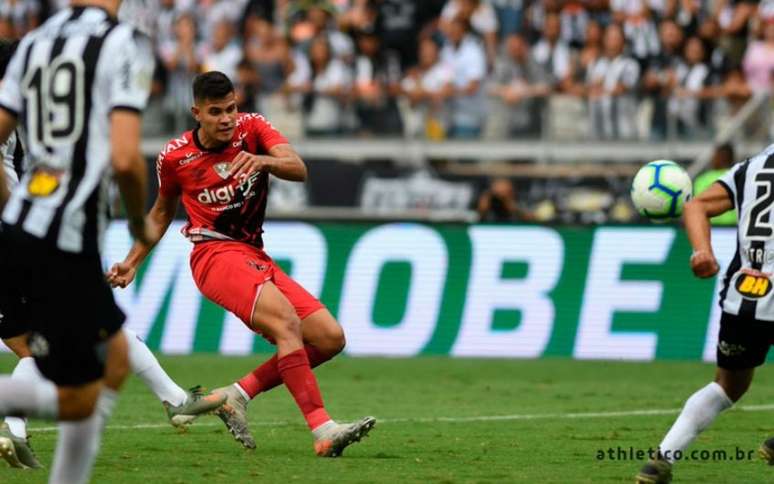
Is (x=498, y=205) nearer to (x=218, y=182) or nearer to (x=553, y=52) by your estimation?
(x=553, y=52)

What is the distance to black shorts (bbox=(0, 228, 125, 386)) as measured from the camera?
644 centimetres

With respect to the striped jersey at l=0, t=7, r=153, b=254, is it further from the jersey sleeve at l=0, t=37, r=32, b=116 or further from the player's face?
the player's face

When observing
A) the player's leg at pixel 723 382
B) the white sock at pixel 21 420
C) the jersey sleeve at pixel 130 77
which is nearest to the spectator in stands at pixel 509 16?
the white sock at pixel 21 420

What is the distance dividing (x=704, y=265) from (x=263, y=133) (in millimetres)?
3430

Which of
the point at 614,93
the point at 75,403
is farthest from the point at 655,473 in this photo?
the point at 614,93

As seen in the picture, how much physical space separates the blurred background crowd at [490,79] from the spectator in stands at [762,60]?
0.02 m

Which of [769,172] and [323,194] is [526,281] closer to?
[323,194]

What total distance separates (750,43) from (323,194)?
636cm

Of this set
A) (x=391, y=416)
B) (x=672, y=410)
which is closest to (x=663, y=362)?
(x=672, y=410)

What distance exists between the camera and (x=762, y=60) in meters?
21.2

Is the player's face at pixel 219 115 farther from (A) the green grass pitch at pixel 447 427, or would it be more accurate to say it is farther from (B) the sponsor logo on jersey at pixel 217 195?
(A) the green grass pitch at pixel 447 427

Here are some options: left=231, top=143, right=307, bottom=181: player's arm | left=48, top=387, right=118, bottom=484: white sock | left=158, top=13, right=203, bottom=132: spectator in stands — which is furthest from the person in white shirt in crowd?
left=48, top=387, right=118, bottom=484: white sock

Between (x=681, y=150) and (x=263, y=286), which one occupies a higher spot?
(x=263, y=286)

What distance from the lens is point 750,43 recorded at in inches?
857
